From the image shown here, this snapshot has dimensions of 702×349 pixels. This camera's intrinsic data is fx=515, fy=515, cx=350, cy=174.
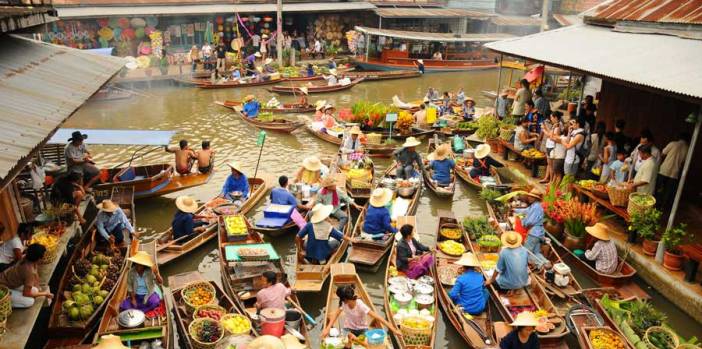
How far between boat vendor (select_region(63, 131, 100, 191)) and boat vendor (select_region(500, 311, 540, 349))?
32.0ft

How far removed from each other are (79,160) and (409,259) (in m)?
8.05

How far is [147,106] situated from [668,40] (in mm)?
20551

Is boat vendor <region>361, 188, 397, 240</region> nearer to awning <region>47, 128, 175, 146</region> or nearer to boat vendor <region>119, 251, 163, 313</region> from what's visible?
boat vendor <region>119, 251, 163, 313</region>

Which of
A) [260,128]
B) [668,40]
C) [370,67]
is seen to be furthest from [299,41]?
[668,40]

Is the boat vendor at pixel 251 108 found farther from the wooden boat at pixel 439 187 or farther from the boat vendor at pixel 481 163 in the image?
the boat vendor at pixel 481 163

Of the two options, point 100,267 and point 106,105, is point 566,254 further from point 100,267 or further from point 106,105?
point 106,105

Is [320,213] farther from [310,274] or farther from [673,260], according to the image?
[673,260]

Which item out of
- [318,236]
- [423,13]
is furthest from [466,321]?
[423,13]

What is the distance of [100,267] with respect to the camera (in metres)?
9.20

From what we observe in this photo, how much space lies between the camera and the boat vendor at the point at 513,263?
28.5 feet

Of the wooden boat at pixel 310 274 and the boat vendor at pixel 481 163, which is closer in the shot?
the wooden boat at pixel 310 274

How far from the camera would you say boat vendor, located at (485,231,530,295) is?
8.68 meters

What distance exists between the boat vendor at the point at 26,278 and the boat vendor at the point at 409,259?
5565 millimetres

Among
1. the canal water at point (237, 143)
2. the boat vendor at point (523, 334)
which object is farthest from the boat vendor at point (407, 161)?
the boat vendor at point (523, 334)
